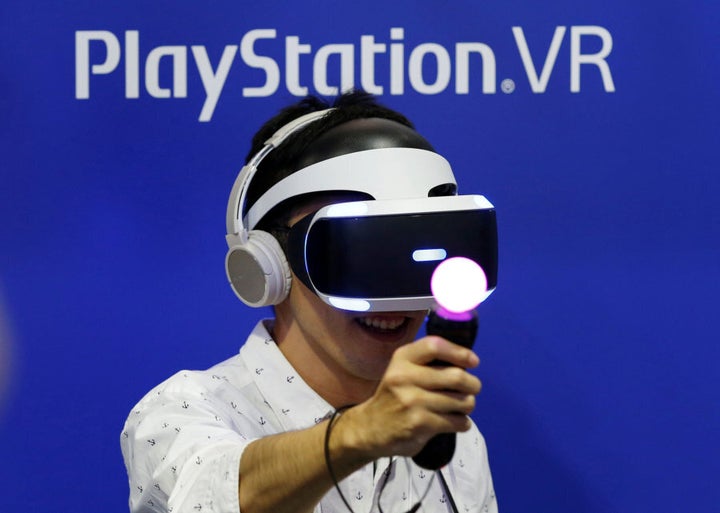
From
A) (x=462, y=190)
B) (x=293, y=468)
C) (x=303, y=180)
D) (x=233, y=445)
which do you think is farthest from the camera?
(x=462, y=190)

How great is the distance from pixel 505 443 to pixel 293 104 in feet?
2.00

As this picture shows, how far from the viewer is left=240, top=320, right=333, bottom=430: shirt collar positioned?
1469mm

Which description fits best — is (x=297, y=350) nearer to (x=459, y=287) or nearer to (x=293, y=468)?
(x=293, y=468)

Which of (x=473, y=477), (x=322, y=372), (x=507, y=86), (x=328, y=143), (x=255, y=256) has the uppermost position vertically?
(x=507, y=86)

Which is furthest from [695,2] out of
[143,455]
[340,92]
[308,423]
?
[143,455]

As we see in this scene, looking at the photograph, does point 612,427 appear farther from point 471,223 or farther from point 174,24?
point 174,24

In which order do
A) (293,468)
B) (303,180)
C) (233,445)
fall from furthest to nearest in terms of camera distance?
(303,180) → (233,445) → (293,468)

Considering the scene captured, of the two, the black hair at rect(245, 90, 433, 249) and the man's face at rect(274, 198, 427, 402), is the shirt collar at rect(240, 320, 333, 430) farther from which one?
the black hair at rect(245, 90, 433, 249)

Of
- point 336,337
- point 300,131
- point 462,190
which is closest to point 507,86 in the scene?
point 462,190

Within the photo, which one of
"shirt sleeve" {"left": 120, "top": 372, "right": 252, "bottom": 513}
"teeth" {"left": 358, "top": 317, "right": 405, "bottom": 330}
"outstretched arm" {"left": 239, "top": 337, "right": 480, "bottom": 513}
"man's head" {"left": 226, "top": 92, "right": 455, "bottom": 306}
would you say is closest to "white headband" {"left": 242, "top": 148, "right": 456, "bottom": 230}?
→ "man's head" {"left": 226, "top": 92, "right": 455, "bottom": 306}

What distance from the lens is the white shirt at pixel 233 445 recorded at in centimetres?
114

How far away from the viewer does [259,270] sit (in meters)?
1.43

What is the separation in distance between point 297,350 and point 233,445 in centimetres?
37

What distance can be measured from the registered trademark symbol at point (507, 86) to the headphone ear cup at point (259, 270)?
1.61ft
